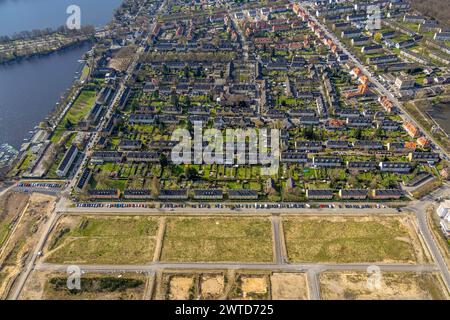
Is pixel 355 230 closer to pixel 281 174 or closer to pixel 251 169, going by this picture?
pixel 281 174

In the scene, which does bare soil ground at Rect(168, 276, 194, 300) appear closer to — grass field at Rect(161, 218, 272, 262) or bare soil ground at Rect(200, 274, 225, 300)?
bare soil ground at Rect(200, 274, 225, 300)

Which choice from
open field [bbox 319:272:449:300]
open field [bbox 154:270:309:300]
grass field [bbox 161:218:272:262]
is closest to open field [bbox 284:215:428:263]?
open field [bbox 319:272:449:300]

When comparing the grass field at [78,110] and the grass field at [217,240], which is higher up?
the grass field at [78,110]

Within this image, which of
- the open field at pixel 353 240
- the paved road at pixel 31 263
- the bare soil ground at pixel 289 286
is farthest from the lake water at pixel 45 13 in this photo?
the bare soil ground at pixel 289 286

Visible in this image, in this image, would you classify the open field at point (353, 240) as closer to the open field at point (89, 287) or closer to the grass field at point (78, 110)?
the open field at point (89, 287)

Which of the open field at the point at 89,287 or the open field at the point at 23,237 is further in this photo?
the open field at the point at 23,237
